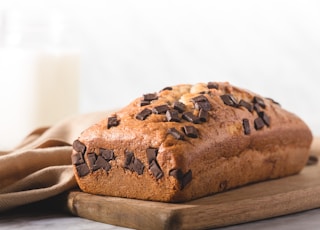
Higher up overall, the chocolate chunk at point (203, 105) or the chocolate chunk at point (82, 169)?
the chocolate chunk at point (203, 105)

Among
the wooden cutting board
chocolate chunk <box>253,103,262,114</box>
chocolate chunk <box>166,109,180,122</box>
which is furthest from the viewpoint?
chocolate chunk <box>253,103,262,114</box>

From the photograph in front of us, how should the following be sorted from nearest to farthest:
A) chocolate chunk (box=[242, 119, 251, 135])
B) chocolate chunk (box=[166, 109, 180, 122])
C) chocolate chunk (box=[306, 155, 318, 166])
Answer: chocolate chunk (box=[166, 109, 180, 122]) → chocolate chunk (box=[242, 119, 251, 135]) → chocolate chunk (box=[306, 155, 318, 166])

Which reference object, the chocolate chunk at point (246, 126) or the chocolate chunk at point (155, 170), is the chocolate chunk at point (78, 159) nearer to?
the chocolate chunk at point (155, 170)

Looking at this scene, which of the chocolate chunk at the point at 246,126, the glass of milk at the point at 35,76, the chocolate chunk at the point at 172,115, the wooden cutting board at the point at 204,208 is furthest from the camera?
the glass of milk at the point at 35,76

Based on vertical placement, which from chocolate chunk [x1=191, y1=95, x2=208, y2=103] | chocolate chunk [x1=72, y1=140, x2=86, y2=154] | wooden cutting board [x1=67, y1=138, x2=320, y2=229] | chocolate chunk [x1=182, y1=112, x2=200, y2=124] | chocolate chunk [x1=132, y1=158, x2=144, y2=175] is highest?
chocolate chunk [x1=191, y1=95, x2=208, y2=103]

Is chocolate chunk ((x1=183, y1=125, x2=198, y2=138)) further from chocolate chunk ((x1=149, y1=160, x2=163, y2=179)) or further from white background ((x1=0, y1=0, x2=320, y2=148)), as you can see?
white background ((x1=0, y1=0, x2=320, y2=148))

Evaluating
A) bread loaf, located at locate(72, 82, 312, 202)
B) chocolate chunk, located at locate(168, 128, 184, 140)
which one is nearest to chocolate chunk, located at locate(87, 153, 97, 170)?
bread loaf, located at locate(72, 82, 312, 202)

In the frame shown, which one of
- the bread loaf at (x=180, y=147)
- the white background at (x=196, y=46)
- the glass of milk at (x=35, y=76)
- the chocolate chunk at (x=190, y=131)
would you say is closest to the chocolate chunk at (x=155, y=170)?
the bread loaf at (x=180, y=147)

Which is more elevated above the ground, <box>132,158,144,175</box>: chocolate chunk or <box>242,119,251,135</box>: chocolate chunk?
<box>242,119,251,135</box>: chocolate chunk
